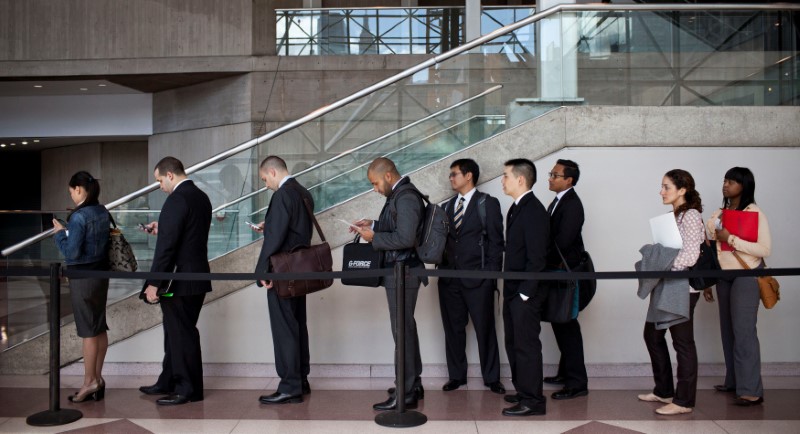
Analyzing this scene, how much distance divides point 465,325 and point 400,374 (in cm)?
117

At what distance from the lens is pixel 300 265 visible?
500 cm

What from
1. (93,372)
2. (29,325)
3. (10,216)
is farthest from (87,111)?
(93,372)

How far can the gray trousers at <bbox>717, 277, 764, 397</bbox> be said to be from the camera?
504 centimetres

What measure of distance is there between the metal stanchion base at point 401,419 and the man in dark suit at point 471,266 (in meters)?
0.85

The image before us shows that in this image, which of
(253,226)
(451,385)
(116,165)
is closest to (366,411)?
(451,385)

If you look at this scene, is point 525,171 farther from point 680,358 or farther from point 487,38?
point 487,38

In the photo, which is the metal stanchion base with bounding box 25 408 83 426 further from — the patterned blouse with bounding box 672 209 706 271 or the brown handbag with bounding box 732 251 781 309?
the brown handbag with bounding box 732 251 781 309

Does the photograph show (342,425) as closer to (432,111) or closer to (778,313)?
(432,111)

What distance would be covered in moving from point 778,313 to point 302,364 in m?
3.65

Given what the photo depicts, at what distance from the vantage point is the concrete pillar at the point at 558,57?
20.3 feet

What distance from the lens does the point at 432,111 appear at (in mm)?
6312

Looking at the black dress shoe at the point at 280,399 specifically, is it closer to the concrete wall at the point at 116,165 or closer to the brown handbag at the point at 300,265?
the brown handbag at the point at 300,265

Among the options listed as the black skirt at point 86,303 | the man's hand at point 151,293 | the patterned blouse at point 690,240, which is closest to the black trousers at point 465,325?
the patterned blouse at point 690,240

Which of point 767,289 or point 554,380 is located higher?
point 767,289
